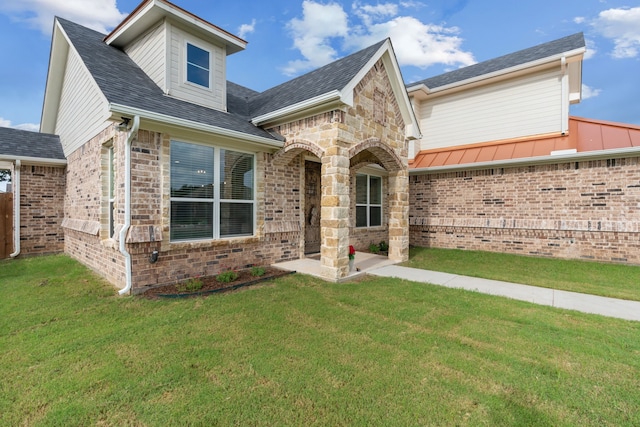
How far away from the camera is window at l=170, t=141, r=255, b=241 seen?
6.12m

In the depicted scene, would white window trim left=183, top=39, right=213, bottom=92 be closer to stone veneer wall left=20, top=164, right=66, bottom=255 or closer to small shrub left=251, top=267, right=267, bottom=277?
small shrub left=251, top=267, right=267, bottom=277

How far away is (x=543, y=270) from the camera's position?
7758 mm

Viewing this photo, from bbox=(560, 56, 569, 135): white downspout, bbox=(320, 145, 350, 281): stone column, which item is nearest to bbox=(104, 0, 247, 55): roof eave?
bbox=(320, 145, 350, 281): stone column

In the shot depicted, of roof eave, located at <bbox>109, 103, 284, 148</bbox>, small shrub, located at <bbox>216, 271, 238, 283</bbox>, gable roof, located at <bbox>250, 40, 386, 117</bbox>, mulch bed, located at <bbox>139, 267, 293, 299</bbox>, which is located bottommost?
mulch bed, located at <bbox>139, 267, 293, 299</bbox>

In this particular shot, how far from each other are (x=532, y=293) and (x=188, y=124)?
749cm

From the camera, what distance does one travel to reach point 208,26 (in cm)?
747

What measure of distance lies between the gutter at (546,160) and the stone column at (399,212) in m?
2.94

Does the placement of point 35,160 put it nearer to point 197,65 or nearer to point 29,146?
point 29,146

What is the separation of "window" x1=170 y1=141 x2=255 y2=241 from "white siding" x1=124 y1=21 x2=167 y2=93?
2.12 m

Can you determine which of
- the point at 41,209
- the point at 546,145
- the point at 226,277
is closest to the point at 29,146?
the point at 41,209

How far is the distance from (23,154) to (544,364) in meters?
13.4

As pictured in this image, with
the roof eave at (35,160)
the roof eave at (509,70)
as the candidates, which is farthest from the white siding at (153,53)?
the roof eave at (509,70)

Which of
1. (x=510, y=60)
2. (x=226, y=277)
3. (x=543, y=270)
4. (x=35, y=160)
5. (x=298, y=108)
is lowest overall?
(x=543, y=270)

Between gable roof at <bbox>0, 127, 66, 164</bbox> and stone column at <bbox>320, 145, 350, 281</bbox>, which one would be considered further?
gable roof at <bbox>0, 127, 66, 164</bbox>
